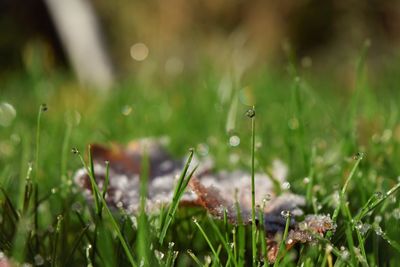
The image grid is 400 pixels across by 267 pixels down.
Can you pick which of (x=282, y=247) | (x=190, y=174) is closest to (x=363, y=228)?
(x=282, y=247)

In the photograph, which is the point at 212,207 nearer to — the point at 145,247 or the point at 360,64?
the point at 145,247

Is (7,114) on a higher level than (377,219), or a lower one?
higher

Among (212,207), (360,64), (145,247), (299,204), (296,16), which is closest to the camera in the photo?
(145,247)

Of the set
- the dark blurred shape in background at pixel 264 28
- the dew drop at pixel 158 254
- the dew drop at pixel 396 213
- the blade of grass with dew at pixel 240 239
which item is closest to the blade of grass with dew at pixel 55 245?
the dew drop at pixel 158 254

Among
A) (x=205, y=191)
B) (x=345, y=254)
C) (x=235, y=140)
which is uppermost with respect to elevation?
(x=235, y=140)

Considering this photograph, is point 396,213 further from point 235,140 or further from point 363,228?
point 235,140

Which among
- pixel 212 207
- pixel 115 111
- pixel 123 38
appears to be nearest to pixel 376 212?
pixel 212 207

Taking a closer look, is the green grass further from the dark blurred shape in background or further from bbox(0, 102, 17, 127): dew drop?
the dark blurred shape in background
